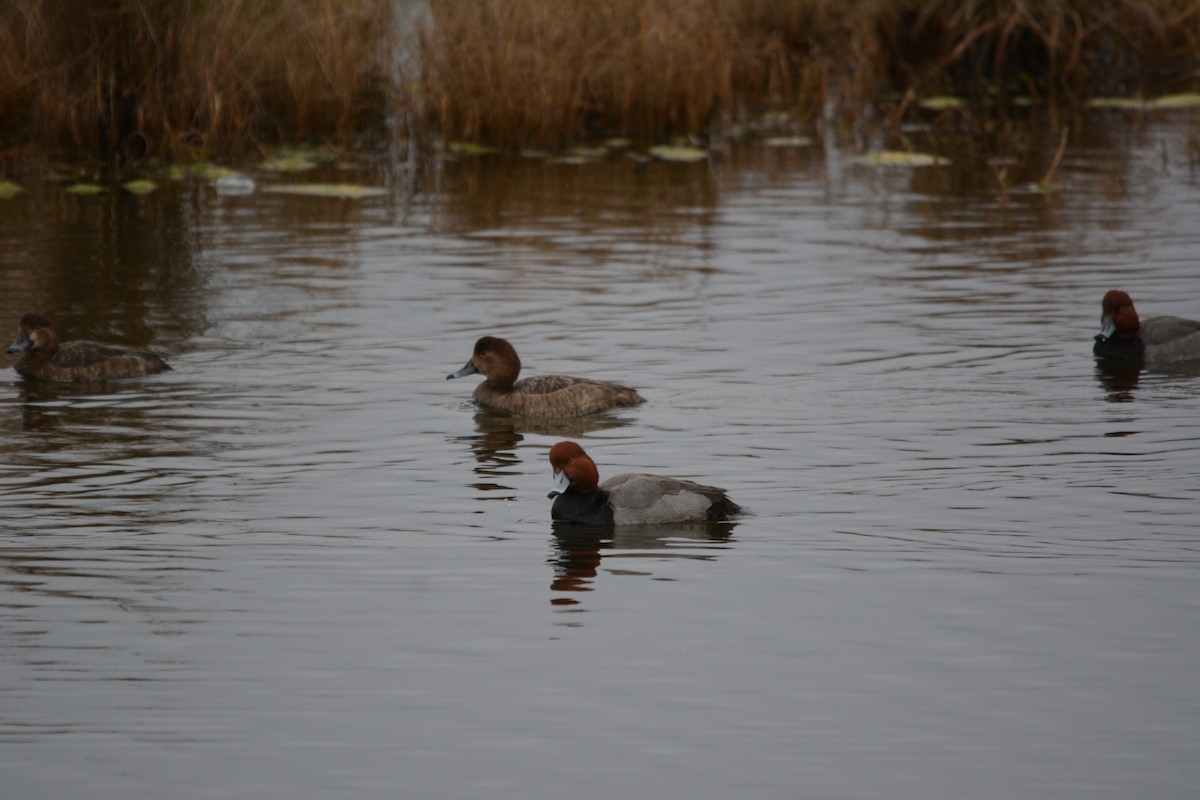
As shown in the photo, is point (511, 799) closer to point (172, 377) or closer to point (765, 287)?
point (172, 377)

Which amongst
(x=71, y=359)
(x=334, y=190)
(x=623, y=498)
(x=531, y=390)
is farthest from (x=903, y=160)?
(x=623, y=498)

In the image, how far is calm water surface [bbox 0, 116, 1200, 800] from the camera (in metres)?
6.58

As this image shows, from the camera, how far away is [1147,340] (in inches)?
537

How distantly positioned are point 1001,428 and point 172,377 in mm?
6304

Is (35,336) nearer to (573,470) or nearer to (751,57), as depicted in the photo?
(573,470)

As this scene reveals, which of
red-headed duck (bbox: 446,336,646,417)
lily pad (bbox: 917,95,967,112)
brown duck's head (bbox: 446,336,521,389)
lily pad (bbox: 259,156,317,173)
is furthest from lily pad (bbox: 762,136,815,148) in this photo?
brown duck's head (bbox: 446,336,521,389)

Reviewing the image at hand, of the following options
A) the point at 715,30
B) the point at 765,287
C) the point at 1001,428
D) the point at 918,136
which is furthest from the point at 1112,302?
the point at 918,136

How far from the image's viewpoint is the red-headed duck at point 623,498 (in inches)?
375

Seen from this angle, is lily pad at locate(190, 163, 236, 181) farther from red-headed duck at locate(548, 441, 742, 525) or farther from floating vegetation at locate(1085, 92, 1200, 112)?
red-headed duck at locate(548, 441, 742, 525)

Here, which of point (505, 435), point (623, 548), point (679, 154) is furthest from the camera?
point (679, 154)

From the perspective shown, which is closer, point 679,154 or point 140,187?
point 140,187

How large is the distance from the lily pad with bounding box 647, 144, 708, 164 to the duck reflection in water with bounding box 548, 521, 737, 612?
16.6 m

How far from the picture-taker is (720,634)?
7754 millimetres

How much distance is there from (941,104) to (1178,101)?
3.98 m
